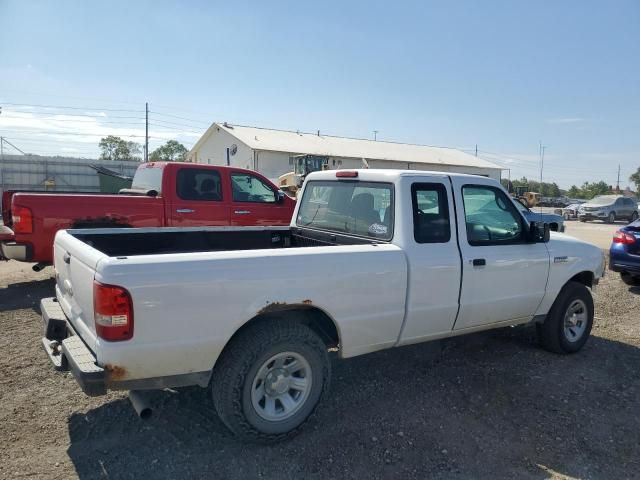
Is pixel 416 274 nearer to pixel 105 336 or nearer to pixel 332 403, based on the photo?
pixel 332 403

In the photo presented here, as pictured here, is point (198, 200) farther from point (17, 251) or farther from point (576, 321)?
point (576, 321)

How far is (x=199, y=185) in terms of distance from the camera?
8.12 meters

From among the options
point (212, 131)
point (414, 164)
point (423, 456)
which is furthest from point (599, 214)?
point (423, 456)

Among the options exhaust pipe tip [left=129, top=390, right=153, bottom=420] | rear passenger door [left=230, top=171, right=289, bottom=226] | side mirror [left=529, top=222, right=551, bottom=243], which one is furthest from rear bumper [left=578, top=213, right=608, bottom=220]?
exhaust pipe tip [left=129, top=390, right=153, bottom=420]

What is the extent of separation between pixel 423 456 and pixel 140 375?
6.20ft

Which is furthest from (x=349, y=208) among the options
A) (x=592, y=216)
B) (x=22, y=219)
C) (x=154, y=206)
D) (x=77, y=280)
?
(x=592, y=216)

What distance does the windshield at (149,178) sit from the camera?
797 cm

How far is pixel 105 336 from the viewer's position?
2670 mm

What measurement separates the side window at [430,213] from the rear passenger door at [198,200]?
16.0ft

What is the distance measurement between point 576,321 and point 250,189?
5615 millimetres

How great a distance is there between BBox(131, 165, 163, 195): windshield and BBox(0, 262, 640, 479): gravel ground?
352cm

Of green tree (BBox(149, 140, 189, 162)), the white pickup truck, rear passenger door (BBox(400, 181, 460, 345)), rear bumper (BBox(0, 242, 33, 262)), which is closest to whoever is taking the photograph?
the white pickup truck

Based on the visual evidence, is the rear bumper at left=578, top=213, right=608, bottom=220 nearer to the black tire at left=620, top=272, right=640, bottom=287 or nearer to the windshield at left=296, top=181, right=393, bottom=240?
the black tire at left=620, top=272, right=640, bottom=287

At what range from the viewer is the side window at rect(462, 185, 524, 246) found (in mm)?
4195
